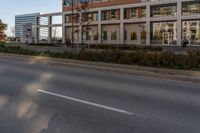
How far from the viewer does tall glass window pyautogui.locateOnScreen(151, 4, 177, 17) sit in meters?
55.1

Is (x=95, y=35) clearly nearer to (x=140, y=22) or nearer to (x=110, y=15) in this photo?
(x=110, y=15)

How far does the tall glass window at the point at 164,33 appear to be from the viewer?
2173 inches

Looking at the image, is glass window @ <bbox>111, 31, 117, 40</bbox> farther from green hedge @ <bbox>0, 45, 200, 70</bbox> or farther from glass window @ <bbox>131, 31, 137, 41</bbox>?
green hedge @ <bbox>0, 45, 200, 70</bbox>

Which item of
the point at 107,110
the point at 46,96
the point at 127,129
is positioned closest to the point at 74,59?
the point at 46,96

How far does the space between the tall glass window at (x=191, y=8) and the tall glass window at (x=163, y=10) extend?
1785mm

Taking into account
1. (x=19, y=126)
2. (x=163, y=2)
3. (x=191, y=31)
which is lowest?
(x=19, y=126)

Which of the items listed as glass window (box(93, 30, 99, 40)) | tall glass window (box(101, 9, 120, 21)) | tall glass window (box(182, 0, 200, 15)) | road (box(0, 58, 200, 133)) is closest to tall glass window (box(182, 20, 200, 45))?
tall glass window (box(182, 0, 200, 15))

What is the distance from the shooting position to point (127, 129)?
6.07m

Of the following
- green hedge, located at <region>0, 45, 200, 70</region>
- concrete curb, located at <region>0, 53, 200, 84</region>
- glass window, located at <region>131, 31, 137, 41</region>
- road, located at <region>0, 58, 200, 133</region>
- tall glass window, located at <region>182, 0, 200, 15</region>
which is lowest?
road, located at <region>0, 58, 200, 133</region>

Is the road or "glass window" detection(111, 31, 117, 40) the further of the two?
"glass window" detection(111, 31, 117, 40)

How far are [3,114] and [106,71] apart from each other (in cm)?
1086

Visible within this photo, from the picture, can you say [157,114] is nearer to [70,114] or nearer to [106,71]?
[70,114]

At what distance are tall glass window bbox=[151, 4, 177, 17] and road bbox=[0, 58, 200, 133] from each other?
45259 millimetres

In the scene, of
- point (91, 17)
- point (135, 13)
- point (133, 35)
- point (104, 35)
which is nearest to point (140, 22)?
point (135, 13)
